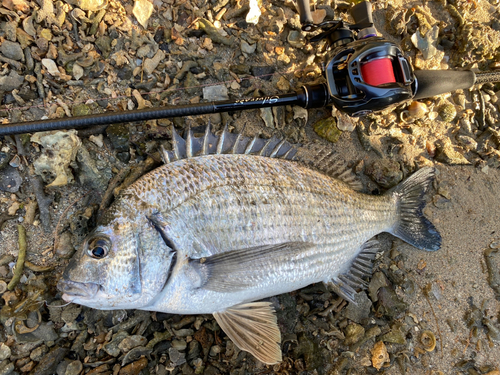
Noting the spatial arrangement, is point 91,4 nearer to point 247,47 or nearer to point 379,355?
point 247,47

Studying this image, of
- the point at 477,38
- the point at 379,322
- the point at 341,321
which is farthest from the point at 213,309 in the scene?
the point at 477,38

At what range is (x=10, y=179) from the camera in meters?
2.14

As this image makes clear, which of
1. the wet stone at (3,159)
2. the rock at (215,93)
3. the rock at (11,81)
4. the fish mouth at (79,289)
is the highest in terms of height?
the rock at (215,93)

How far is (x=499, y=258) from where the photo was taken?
2.63 m

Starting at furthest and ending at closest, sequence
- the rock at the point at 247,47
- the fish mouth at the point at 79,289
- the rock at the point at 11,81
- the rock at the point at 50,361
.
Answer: the rock at the point at 247,47 < the rock at the point at 11,81 < the rock at the point at 50,361 < the fish mouth at the point at 79,289

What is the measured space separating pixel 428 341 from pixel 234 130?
233 cm

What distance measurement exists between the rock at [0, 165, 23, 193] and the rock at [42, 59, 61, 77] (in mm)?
741

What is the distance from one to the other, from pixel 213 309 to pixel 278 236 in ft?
2.15

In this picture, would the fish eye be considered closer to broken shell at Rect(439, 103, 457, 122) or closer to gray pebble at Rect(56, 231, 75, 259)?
gray pebble at Rect(56, 231, 75, 259)

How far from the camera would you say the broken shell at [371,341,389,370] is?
2.38 m

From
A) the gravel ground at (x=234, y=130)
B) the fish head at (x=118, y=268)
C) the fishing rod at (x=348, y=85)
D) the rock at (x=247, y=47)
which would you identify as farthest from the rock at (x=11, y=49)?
the rock at (x=247, y=47)

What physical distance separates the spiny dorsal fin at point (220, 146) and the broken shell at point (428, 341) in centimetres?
183

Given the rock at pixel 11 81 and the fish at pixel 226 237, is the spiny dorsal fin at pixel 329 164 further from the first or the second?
the rock at pixel 11 81

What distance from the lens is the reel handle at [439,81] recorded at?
2.31 metres
